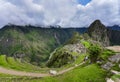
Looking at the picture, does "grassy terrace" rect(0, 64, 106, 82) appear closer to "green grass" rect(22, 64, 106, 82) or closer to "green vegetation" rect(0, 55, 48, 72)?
"green grass" rect(22, 64, 106, 82)

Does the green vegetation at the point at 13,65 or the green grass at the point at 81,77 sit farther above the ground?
the green grass at the point at 81,77

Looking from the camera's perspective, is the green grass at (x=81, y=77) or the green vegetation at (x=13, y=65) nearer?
the green grass at (x=81, y=77)

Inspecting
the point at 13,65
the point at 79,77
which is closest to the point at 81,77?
the point at 79,77

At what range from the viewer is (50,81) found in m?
64.1

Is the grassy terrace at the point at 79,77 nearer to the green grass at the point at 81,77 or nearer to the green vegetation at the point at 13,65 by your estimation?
the green grass at the point at 81,77

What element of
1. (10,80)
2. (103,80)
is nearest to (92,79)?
(103,80)

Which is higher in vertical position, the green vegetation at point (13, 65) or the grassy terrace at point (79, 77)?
the grassy terrace at point (79, 77)

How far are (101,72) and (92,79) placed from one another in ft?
18.5

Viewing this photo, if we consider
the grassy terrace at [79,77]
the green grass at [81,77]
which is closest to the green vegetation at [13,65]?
the grassy terrace at [79,77]

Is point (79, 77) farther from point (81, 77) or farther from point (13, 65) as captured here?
point (13, 65)

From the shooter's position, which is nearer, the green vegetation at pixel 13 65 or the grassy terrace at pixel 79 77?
the grassy terrace at pixel 79 77

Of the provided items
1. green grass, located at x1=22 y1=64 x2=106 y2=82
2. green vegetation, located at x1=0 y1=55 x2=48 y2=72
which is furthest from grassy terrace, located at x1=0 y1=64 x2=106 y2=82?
green vegetation, located at x1=0 y1=55 x2=48 y2=72

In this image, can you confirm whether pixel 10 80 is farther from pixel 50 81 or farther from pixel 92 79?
pixel 92 79

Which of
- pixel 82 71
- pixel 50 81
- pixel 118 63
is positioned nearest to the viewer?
pixel 50 81
